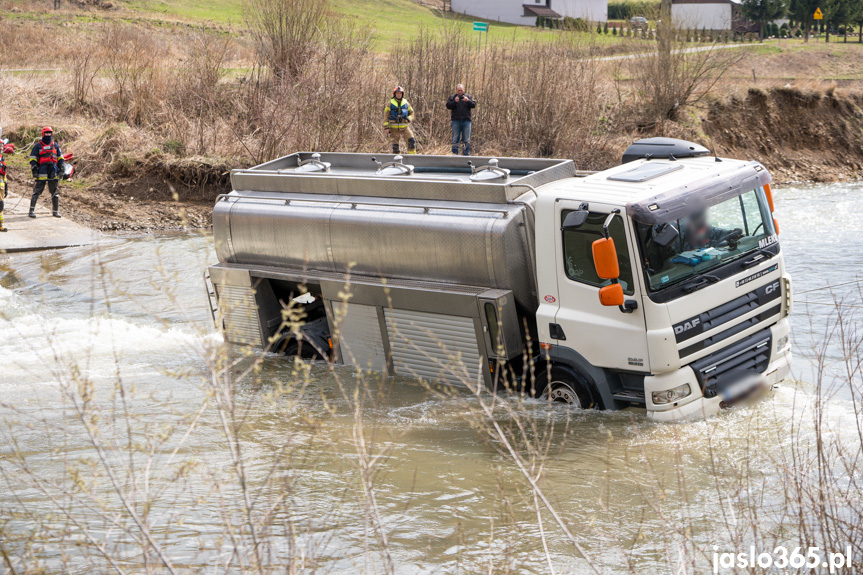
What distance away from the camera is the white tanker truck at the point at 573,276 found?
285 inches

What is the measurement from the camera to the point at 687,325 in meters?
7.23

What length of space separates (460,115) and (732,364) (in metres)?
13.9

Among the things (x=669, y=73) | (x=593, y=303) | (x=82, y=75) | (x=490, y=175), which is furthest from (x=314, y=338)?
(x=669, y=73)

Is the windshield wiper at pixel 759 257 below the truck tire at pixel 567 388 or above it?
above

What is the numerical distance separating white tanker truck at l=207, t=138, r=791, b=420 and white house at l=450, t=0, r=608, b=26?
56.3 meters

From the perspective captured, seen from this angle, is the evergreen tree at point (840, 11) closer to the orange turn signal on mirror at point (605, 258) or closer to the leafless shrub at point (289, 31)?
the leafless shrub at point (289, 31)

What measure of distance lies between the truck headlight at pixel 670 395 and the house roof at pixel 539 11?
58.7 meters

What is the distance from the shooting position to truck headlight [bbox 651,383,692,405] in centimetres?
728

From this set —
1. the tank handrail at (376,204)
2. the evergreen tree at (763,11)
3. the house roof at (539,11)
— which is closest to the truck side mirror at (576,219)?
the tank handrail at (376,204)

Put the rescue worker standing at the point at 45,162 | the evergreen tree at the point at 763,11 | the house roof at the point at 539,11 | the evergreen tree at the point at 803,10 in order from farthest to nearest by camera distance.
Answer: the house roof at the point at 539,11
the evergreen tree at the point at 803,10
the evergreen tree at the point at 763,11
the rescue worker standing at the point at 45,162

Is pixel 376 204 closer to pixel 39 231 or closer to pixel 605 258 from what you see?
pixel 605 258

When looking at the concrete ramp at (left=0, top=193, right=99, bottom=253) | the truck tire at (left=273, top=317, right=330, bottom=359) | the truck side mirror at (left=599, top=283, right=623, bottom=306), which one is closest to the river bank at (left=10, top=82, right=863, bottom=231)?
the concrete ramp at (left=0, top=193, right=99, bottom=253)

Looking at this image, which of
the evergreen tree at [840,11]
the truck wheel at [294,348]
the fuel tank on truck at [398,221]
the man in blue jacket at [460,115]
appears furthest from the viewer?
the evergreen tree at [840,11]

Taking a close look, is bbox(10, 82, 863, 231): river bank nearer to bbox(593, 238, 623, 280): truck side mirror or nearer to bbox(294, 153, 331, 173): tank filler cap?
bbox(294, 153, 331, 173): tank filler cap
